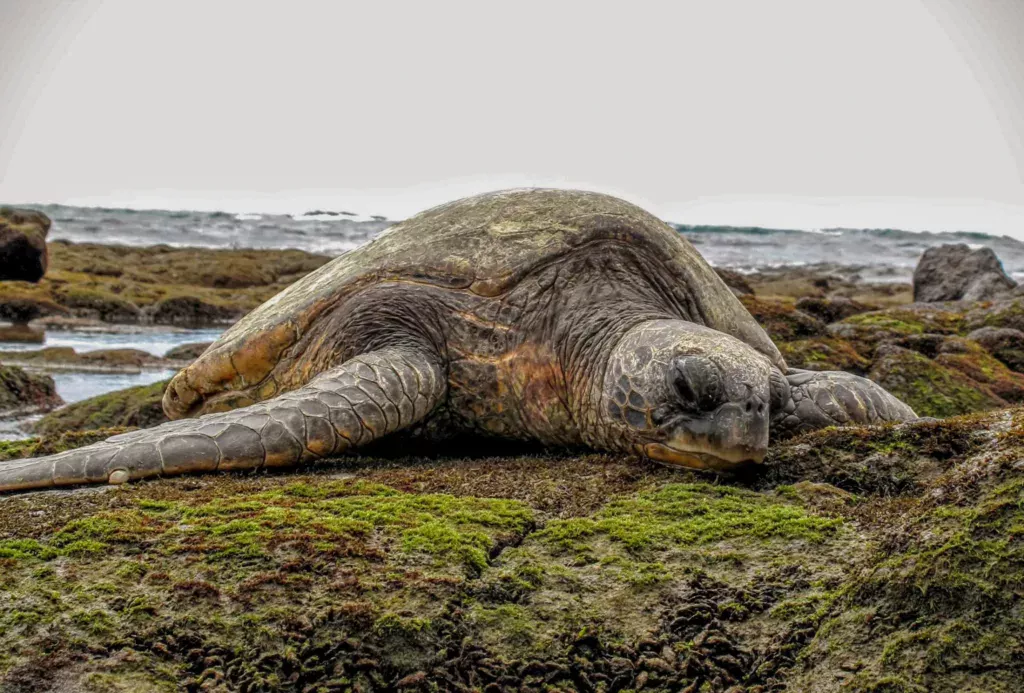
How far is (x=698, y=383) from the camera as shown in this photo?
3949mm

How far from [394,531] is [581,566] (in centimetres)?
64

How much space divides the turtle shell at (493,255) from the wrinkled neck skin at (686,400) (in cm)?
106

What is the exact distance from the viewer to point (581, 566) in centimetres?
271

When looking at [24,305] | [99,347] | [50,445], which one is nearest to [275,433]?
[50,445]

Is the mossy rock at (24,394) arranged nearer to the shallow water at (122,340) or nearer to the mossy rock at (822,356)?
the shallow water at (122,340)

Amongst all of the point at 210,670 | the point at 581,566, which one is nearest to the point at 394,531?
the point at 581,566

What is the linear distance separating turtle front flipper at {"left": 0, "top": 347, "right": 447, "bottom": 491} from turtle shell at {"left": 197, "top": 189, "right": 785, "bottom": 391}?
75 cm

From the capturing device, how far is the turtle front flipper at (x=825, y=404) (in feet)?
15.2

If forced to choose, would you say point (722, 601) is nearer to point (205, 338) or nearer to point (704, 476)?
point (704, 476)

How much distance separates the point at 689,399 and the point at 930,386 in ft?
15.2

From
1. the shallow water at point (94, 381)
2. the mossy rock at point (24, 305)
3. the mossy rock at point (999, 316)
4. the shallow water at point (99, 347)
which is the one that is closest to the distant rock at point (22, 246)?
the mossy rock at point (24, 305)

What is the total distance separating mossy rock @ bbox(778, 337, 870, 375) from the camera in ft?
26.8

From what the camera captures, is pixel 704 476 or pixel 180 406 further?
pixel 180 406

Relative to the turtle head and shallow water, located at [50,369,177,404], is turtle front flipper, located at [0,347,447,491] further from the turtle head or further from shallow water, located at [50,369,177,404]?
shallow water, located at [50,369,177,404]
